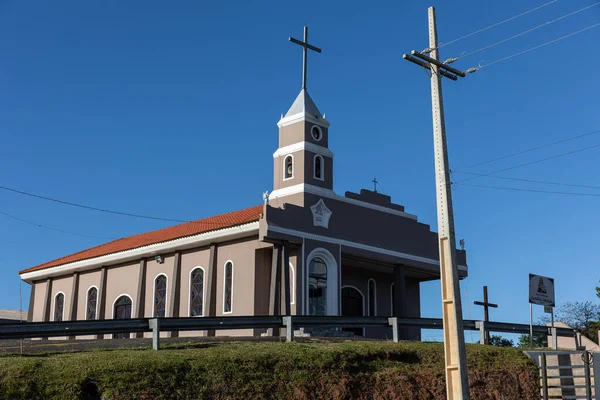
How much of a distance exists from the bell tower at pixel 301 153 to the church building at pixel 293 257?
1.7 inches

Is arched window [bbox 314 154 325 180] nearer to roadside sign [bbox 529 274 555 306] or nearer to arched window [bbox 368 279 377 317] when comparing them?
arched window [bbox 368 279 377 317]

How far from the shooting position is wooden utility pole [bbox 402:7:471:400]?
15367 millimetres

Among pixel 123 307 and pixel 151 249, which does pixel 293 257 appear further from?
pixel 123 307

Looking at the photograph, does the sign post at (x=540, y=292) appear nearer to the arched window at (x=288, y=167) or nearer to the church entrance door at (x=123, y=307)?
the arched window at (x=288, y=167)

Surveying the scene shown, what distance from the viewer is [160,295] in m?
33.3

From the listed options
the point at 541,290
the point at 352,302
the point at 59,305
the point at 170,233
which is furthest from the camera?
the point at 59,305

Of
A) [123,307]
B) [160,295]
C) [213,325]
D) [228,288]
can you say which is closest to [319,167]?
[228,288]

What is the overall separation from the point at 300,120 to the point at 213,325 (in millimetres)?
11888

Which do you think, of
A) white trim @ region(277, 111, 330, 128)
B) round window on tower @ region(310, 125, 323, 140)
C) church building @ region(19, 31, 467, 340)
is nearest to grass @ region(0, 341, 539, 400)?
church building @ region(19, 31, 467, 340)

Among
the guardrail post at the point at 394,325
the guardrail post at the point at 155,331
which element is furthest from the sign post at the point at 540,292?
the guardrail post at the point at 155,331

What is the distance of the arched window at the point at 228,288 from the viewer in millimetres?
29778

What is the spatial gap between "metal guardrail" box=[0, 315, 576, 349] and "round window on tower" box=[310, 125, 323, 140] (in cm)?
953

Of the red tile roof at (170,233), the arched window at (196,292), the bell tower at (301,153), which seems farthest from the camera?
the arched window at (196,292)

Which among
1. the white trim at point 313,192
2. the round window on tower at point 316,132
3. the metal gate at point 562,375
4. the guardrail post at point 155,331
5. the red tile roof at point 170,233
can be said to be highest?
the round window on tower at point 316,132
